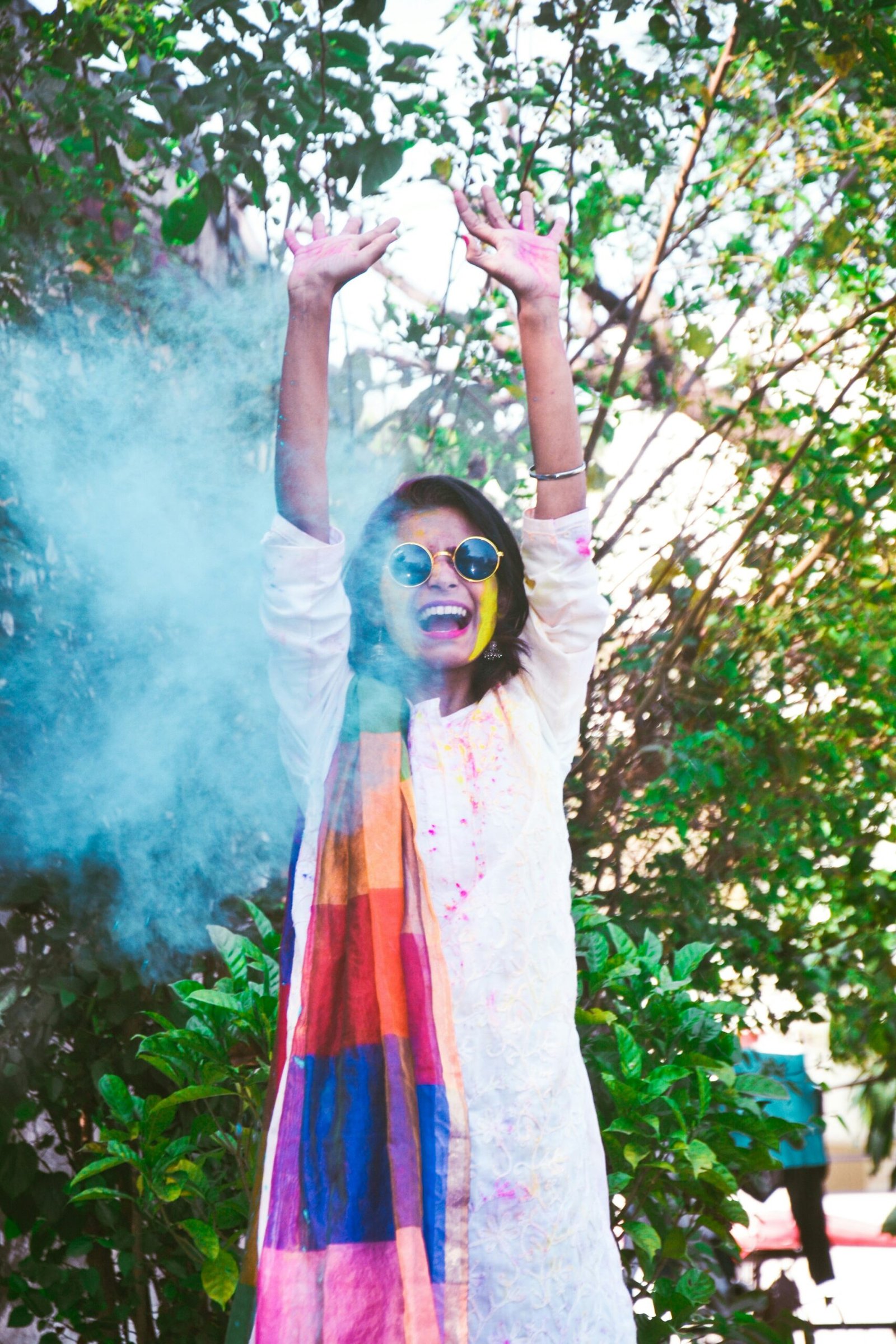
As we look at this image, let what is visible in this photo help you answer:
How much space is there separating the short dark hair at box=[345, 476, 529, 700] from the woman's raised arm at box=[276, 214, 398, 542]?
0.20 meters

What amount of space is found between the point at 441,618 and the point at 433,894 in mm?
399

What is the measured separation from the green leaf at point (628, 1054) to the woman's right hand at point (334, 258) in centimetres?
135

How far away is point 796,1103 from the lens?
4.38 metres

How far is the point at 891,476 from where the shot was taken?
3092 millimetres

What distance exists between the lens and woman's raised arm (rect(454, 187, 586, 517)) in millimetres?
1652

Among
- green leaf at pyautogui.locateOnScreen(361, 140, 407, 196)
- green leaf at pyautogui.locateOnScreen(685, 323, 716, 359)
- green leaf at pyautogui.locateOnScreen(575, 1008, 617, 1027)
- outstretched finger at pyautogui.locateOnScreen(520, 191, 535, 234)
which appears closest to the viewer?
outstretched finger at pyautogui.locateOnScreen(520, 191, 535, 234)

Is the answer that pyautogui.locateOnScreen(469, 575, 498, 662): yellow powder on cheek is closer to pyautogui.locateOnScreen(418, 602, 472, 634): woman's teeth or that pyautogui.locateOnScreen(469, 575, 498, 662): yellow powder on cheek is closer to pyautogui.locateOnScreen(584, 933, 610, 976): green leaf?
pyautogui.locateOnScreen(418, 602, 472, 634): woman's teeth

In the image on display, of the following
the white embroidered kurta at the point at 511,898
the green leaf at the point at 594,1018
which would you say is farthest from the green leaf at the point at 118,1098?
the green leaf at the point at 594,1018

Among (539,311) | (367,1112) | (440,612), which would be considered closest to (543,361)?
(539,311)

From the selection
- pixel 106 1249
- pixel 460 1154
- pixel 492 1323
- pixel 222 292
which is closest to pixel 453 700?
pixel 460 1154

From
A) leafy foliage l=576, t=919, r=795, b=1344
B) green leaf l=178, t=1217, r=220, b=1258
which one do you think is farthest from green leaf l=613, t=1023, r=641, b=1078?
green leaf l=178, t=1217, r=220, b=1258

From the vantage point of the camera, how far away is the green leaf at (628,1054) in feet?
6.74

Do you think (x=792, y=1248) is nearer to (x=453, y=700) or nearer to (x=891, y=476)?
(x=891, y=476)

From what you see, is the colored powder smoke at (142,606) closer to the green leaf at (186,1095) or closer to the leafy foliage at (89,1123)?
the leafy foliage at (89,1123)
